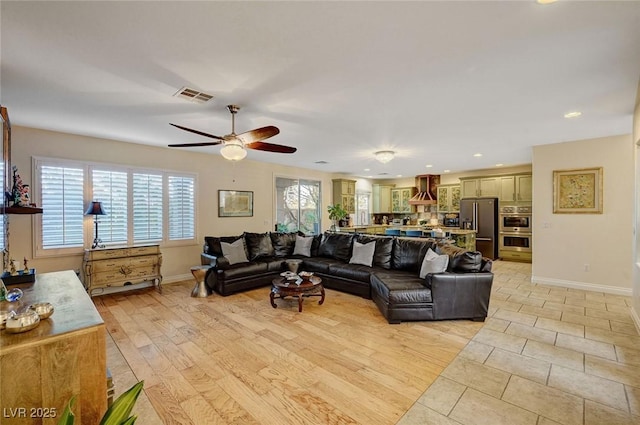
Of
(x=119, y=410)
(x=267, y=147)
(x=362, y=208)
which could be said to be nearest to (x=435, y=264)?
(x=267, y=147)

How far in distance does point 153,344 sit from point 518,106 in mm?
5008

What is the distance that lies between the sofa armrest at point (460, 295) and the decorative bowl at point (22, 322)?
364cm

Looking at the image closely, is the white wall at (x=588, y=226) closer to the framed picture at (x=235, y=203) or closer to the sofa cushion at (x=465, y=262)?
the sofa cushion at (x=465, y=262)

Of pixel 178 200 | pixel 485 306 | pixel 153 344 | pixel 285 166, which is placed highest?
pixel 285 166

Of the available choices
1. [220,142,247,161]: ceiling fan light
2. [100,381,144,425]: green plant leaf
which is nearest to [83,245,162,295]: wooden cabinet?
[220,142,247,161]: ceiling fan light

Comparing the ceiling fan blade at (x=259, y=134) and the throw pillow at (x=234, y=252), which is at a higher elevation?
the ceiling fan blade at (x=259, y=134)

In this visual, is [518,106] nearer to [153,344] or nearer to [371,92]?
[371,92]

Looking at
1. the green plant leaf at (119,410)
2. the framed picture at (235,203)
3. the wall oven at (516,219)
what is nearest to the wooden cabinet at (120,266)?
the framed picture at (235,203)

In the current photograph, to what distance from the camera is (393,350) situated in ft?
9.49

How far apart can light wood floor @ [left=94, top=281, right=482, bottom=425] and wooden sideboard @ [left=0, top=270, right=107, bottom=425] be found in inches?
34.4

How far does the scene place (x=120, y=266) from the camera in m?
4.61

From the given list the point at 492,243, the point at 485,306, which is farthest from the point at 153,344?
the point at 492,243

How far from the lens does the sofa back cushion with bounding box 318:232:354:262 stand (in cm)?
554

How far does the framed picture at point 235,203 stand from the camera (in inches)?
250
